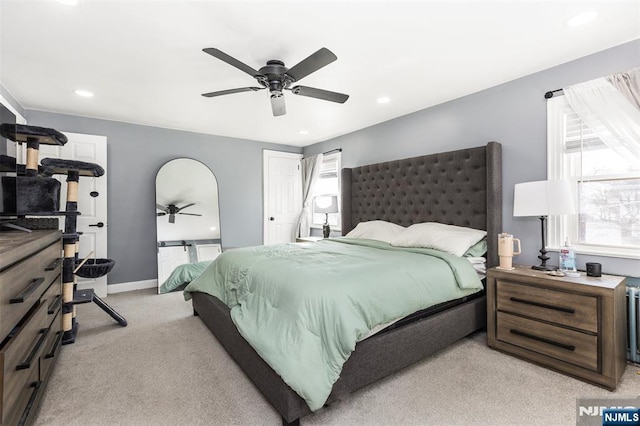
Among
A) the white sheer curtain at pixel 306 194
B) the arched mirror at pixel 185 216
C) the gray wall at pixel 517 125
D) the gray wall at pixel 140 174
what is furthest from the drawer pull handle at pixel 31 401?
the white sheer curtain at pixel 306 194

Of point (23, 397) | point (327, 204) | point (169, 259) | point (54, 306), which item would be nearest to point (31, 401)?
point (23, 397)

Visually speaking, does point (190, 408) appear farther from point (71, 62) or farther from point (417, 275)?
point (71, 62)

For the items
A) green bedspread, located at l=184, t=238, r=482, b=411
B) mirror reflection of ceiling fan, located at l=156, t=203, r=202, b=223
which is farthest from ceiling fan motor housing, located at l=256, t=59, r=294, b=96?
mirror reflection of ceiling fan, located at l=156, t=203, r=202, b=223

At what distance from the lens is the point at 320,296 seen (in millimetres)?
1660

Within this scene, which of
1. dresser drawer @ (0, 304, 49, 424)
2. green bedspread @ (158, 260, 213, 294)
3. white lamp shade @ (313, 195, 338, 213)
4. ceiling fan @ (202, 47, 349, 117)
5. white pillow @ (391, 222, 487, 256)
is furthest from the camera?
white lamp shade @ (313, 195, 338, 213)

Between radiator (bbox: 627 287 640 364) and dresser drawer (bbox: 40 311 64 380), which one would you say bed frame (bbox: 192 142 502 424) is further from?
dresser drawer (bbox: 40 311 64 380)

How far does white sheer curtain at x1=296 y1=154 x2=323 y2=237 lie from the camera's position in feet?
18.1

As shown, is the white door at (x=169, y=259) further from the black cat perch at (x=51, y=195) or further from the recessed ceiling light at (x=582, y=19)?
the recessed ceiling light at (x=582, y=19)

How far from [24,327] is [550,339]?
316cm

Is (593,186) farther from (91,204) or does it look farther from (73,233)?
(91,204)

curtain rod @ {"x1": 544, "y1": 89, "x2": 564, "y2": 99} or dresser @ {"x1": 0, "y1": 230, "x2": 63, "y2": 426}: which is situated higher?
curtain rod @ {"x1": 544, "y1": 89, "x2": 564, "y2": 99}

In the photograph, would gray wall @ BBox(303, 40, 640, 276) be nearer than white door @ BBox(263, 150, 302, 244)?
Yes

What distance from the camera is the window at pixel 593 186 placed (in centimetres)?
227

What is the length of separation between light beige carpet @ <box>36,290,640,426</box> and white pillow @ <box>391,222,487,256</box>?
2.81 feet
